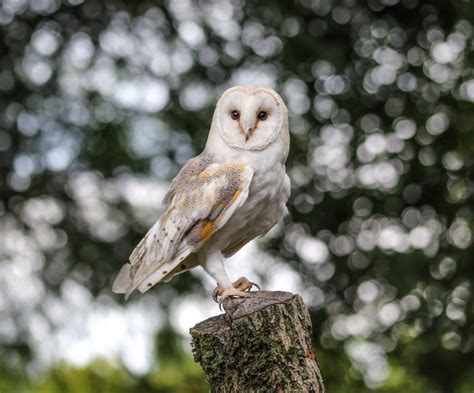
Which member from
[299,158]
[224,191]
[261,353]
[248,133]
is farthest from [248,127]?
[299,158]

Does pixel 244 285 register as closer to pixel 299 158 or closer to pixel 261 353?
pixel 261 353

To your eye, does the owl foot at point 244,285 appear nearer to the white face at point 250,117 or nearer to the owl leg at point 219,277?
the owl leg at point 219,277

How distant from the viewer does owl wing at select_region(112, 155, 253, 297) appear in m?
3.33

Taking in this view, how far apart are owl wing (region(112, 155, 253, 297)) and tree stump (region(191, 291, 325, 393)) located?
331 millimetres

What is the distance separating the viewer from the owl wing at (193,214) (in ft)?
10.9

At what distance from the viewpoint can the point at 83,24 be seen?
20.7ft

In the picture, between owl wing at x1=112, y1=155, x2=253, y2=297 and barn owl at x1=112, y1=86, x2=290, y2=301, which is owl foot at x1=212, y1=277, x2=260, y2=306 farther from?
owl wing at x1=112, y1=155, x2=253, y2=297

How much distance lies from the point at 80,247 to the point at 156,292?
537 mm

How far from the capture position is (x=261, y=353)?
3.11m

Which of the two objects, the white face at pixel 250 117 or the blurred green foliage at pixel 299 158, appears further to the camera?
the blurred green foliage at pixel 299 158

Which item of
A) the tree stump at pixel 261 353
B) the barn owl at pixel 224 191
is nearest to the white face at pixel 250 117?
the barn owl at pixel 224 191

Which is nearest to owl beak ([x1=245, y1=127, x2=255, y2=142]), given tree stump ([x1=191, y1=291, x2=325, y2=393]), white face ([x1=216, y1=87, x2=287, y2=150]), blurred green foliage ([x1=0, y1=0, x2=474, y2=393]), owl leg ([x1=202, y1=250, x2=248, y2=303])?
white face ([x1=216, y1=87, x2=287, y2=150])

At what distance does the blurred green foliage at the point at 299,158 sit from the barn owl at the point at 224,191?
2442 millimetres

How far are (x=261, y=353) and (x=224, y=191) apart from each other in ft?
1.74
